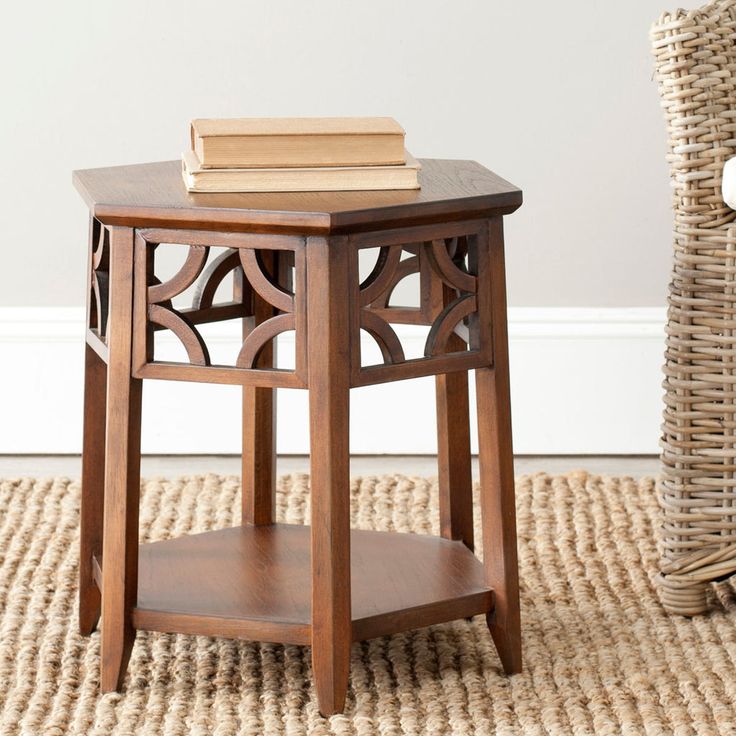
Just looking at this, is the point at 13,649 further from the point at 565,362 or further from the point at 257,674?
the point at 565,362

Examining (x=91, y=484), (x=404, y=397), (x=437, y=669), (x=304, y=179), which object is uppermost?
(x=304, y=179)

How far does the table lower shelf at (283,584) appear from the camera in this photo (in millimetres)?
1243

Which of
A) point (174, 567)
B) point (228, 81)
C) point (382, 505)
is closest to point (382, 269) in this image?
point (174, 567)

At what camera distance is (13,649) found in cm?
139

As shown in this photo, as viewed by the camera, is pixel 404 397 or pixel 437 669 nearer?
pixel 437 669

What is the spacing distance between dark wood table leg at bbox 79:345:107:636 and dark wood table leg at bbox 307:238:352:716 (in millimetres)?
331

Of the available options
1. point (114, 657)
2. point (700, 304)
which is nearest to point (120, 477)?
point (114, 657)

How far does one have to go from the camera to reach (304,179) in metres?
1.20

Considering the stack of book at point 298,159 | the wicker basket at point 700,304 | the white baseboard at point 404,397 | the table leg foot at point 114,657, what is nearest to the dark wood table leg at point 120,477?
the table leg foot at point 114,657

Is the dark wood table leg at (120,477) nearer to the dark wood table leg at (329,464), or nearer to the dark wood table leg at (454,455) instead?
the dark wood table leg at (329,464)

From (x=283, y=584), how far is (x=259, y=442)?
241 mm

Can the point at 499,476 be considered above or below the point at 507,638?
above

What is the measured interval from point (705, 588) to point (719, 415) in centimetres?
22

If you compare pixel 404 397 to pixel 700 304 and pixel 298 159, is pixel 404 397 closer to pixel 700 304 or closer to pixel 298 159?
pixel 700 304
